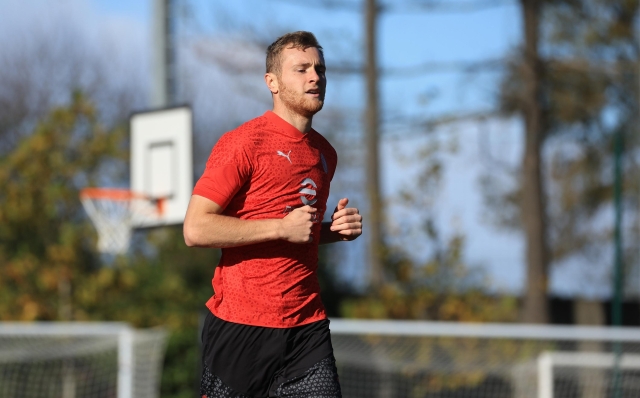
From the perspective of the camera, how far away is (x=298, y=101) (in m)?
3.80

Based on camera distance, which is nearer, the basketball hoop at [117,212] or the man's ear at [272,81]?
the man's ear at [272,81]

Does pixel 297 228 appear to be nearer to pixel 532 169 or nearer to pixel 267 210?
pixel 267 210

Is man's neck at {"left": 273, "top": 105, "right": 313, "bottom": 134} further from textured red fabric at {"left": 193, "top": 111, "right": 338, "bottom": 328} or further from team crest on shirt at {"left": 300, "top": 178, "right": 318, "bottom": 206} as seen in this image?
team crest on shirt at {"left": 300, "top": 178, "right": 318, "bottom": 206}

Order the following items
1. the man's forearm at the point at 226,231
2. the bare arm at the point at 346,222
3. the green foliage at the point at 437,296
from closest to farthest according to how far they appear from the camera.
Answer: the man's forearm at the point at 226,231
the bare arm at the point at 346,222
the green foliage at the point at 437,296

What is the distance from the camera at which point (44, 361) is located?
10891 millimetres

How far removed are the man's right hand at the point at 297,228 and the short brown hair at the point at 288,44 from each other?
59cm

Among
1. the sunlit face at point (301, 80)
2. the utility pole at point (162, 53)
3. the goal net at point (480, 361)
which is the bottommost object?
the goal net at point (480, 361)

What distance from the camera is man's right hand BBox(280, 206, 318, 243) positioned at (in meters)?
3.60

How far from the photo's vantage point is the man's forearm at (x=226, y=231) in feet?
11.7

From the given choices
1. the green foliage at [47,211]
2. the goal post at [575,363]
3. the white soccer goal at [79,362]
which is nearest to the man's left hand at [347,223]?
the goal post at [575,363]

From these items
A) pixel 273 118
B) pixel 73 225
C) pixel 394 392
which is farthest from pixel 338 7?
pixel 273 118

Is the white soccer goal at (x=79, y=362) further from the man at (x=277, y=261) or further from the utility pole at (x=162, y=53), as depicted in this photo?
the man at (x=277, y=261)

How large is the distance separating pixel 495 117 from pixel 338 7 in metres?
3.09

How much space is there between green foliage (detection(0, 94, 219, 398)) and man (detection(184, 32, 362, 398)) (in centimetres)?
859
